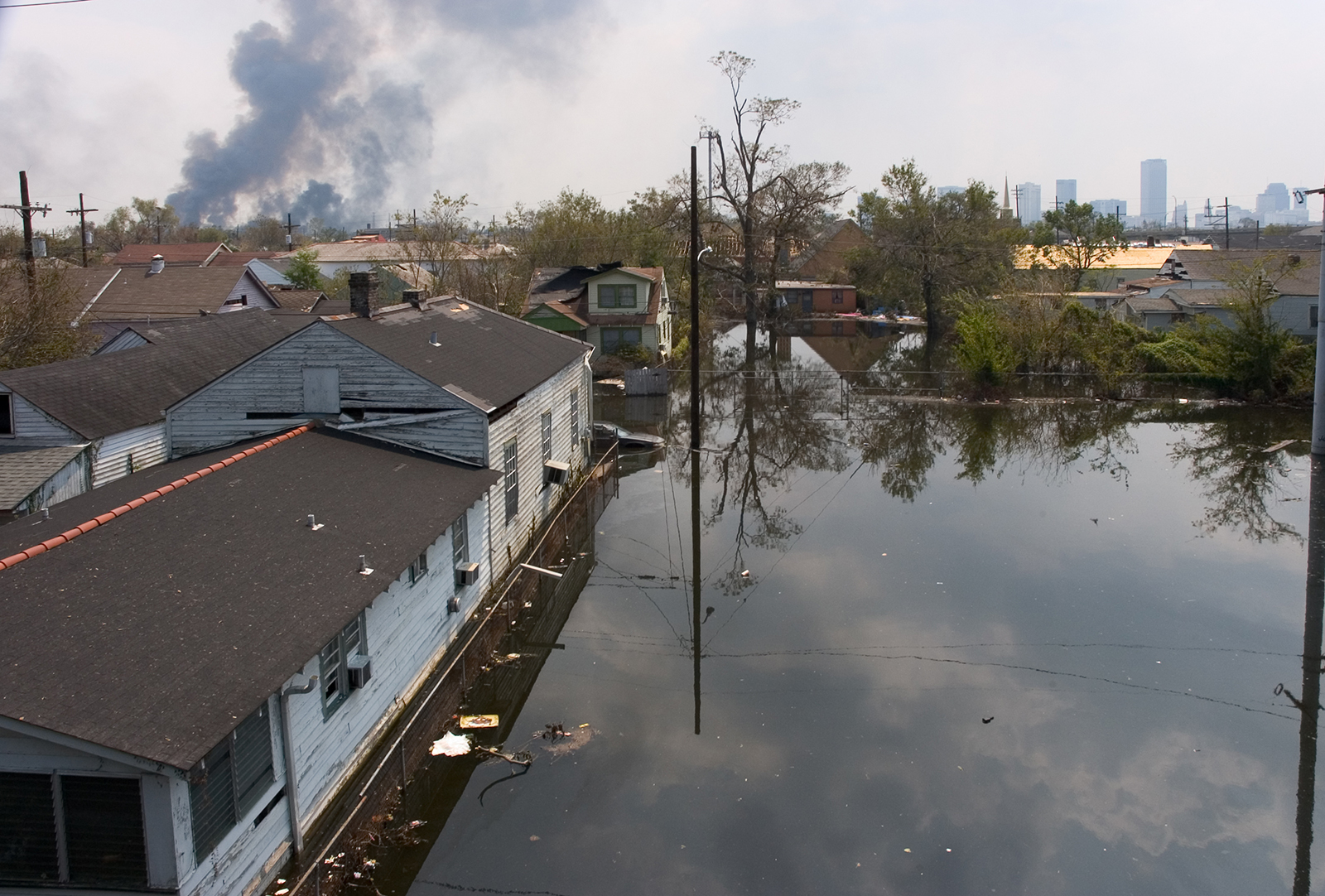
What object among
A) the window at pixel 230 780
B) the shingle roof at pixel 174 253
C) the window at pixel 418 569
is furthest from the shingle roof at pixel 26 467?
the shingle roof at pixel 174 253

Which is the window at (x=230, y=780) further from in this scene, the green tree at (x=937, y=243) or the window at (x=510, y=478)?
the green tree at (x=937, y=243)

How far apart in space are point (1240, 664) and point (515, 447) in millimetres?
11728

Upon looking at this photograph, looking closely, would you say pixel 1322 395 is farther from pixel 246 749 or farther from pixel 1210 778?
pixel 246 749

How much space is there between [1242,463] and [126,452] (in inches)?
1018

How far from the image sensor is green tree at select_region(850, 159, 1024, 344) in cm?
5994

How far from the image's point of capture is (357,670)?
10.4m

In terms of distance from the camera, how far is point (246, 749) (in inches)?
328

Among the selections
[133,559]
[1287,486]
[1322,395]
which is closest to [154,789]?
[133,559]

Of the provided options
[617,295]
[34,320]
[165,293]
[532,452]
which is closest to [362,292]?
[532,452]

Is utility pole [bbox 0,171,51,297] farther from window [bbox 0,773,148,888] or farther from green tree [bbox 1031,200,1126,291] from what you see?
green tree [bbox 1031,200,1126,291]

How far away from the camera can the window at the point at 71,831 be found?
24.2 ft

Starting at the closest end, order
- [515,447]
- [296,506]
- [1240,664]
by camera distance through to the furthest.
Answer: [296,506]
[1240,664]
[515,447]

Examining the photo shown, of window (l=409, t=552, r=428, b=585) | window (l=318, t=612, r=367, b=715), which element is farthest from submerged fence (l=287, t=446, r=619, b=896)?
window (l=409, t=552, r=428, b=585)

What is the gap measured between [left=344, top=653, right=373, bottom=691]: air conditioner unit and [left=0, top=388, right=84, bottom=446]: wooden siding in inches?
Answer: 476
